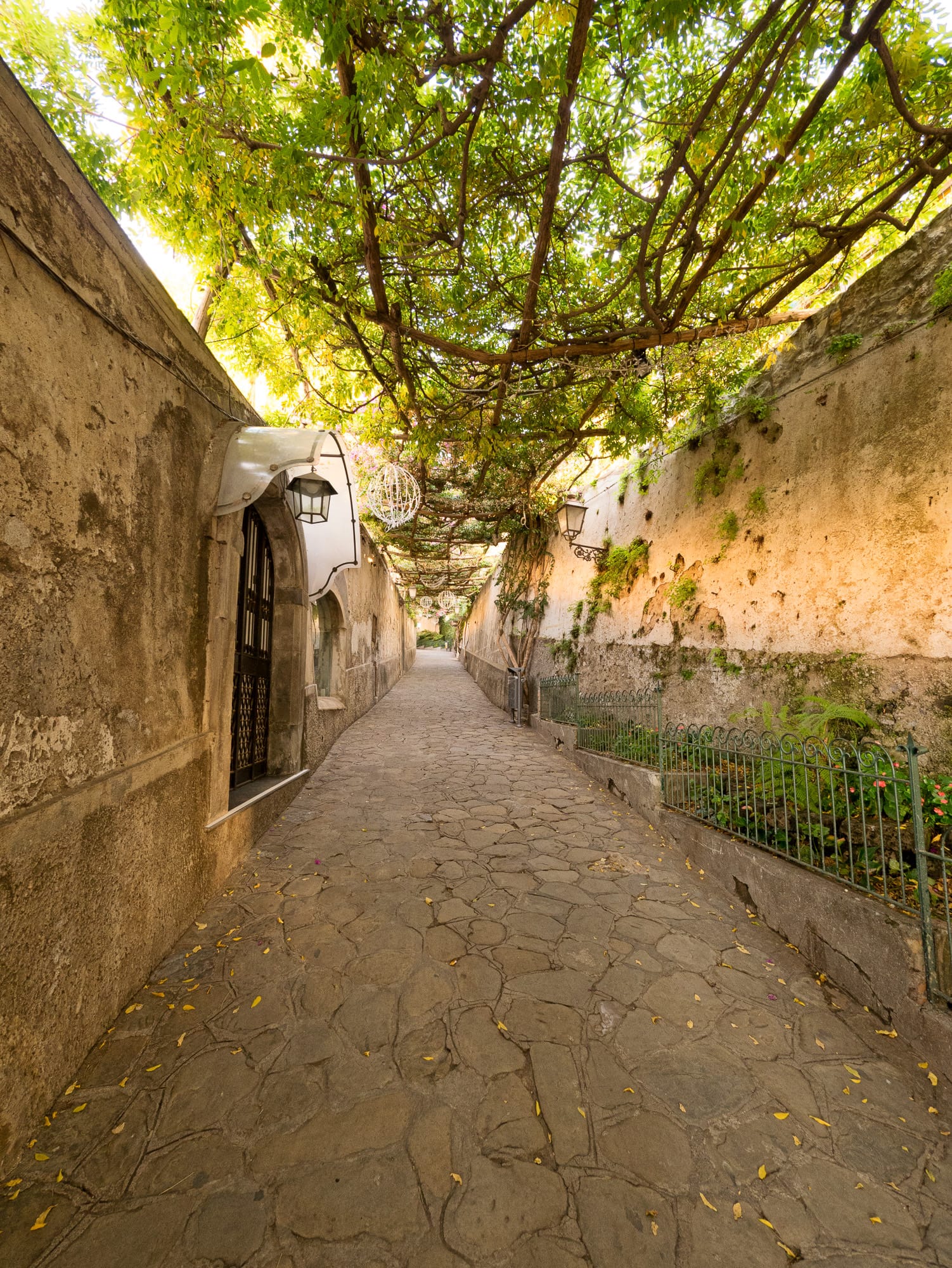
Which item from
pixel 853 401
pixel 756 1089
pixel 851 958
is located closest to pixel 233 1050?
pixel 756 1089

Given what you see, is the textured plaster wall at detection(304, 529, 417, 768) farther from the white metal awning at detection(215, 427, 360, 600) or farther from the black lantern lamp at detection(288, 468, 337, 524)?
the white metal awning at detection(215, 427, 360, 600)

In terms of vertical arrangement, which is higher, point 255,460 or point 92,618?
point 255,460

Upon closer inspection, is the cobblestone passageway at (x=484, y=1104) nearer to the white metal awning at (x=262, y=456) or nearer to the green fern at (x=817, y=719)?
the green fern at (x=817, y=719)

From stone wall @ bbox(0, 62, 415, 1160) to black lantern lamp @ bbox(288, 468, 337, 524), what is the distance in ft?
3.34

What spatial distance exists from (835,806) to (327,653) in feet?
25.3

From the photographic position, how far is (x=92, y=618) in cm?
229

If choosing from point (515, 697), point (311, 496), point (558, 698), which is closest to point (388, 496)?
point (311, 496)

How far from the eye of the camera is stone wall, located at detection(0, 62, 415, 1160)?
1.85 meters

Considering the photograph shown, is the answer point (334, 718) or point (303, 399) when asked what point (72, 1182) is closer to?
point (334, 718)

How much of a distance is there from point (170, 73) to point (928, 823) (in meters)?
6.59

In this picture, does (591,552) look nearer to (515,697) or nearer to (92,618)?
(515,697)

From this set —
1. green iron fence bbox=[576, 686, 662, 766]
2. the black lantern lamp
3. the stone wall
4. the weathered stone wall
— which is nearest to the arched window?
the black lantern lamp

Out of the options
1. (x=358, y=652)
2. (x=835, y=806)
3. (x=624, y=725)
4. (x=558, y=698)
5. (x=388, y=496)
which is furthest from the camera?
(x=358, y=652)

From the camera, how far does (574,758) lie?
7793mm
